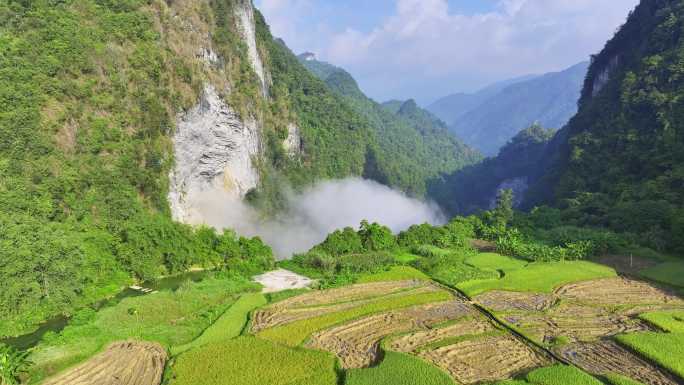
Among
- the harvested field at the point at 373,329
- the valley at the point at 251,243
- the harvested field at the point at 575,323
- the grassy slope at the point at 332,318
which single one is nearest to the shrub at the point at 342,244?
the valley at the point at 251,243

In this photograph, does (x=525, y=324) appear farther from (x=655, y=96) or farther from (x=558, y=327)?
(x=655, y=96)

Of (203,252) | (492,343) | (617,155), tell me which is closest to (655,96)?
(617,155)

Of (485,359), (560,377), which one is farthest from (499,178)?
(560,377)

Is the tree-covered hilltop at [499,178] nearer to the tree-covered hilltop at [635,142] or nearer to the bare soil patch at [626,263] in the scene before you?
the tree-covered hilltop at [635,142]

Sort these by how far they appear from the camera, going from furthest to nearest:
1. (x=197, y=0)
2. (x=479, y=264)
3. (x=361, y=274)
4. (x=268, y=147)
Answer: (x=268, y=147) → (x=197, y=0) → (x=479, y=264) → (x=361, y=274)

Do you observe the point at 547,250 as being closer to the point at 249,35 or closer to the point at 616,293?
the point at 616,293

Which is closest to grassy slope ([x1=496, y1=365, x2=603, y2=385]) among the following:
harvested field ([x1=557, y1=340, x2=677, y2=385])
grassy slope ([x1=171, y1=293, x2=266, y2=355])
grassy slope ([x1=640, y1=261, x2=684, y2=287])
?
harvested field ([x1=557, y1=340, x2=677, y2=385])
